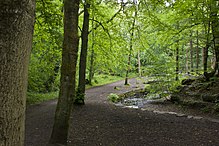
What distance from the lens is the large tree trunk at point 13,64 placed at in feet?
4.42

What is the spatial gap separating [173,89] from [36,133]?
7.47m

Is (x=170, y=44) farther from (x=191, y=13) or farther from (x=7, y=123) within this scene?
(x=7, y=123)

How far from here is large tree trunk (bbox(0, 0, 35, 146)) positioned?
1.35m

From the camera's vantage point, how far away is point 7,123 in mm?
1376

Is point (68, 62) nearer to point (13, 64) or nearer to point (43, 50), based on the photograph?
point (13, 64)

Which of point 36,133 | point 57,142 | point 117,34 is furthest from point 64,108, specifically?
point 117,34

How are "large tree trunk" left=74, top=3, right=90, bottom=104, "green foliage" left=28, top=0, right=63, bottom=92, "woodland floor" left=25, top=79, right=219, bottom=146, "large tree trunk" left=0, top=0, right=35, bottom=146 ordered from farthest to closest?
"large tree trunk" left=74, top=3, right=90, bottom=104 → "green foliage" left=28, top=0, right=63, bottom=92 → "woodland floor" left=25, top=79, right=219, bottom=146 → "large tree trunk" left=0, top=0, right=35, bottom=146

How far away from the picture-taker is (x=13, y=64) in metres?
1.38

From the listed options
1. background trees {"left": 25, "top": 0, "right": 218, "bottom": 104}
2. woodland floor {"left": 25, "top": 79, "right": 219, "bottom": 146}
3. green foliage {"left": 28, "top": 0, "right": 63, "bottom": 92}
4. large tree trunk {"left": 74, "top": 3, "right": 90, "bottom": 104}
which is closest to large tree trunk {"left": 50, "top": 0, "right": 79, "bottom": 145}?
woodland floor {"left": 25, "top": 79, "right": 219, "bottom": 146}

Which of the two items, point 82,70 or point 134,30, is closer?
point 82,70

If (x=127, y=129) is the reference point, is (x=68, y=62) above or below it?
above

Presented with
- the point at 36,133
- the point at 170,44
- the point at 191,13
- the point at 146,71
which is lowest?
the point at 36,133

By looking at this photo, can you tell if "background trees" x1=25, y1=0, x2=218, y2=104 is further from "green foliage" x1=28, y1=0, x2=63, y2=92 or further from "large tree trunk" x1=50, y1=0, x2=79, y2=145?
"large tree trunk" x1=50, y1=0, x2=79, y2=145

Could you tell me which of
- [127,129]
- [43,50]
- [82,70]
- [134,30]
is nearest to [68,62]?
[127,129]
